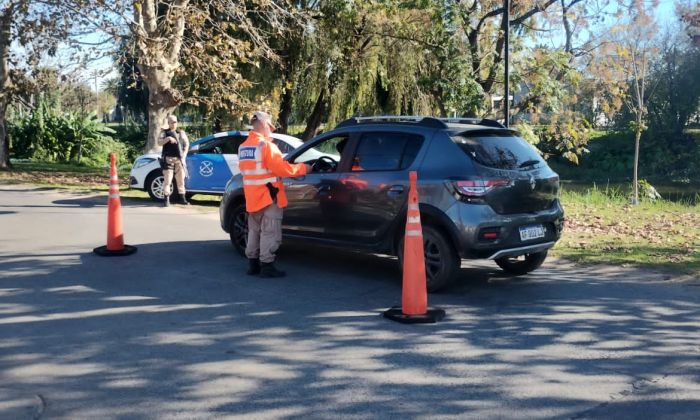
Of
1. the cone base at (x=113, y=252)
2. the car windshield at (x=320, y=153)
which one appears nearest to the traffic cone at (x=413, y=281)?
the car windshield at (x=320, y=153)

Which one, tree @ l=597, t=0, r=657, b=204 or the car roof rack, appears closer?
the car roof rack

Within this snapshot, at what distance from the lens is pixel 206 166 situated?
15.9 m

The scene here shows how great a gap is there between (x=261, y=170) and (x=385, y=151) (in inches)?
54.5

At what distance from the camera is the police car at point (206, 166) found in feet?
51.5

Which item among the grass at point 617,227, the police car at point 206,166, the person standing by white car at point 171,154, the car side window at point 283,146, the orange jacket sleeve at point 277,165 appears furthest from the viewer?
the police car at point 206,166

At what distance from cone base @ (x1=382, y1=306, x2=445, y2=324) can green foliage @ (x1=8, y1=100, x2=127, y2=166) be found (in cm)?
2723

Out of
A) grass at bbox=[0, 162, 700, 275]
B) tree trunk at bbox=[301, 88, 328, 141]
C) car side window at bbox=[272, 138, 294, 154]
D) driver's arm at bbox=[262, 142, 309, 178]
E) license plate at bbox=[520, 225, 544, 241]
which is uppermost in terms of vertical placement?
tree trunk at bbox=[301, 88, 328, 141]

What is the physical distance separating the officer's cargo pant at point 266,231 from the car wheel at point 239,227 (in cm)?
108

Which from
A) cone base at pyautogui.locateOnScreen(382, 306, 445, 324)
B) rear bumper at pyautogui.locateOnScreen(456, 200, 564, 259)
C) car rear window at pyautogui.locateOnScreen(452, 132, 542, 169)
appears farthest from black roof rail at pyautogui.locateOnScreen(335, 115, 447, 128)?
cone base at pyautogui.locateOnScreen(382, 306, 445, 324)

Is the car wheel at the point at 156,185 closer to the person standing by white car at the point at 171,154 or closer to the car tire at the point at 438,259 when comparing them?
the person standing by white car at the point at 171,154

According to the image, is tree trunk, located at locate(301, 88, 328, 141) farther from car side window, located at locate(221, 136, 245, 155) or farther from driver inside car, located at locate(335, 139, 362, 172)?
driver inside car, located at locate(335, 139, 362, 172)

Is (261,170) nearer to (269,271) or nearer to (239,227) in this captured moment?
(269,271)

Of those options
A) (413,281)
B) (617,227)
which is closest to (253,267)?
(413,281)

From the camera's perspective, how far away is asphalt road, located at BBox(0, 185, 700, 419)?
4.74m
